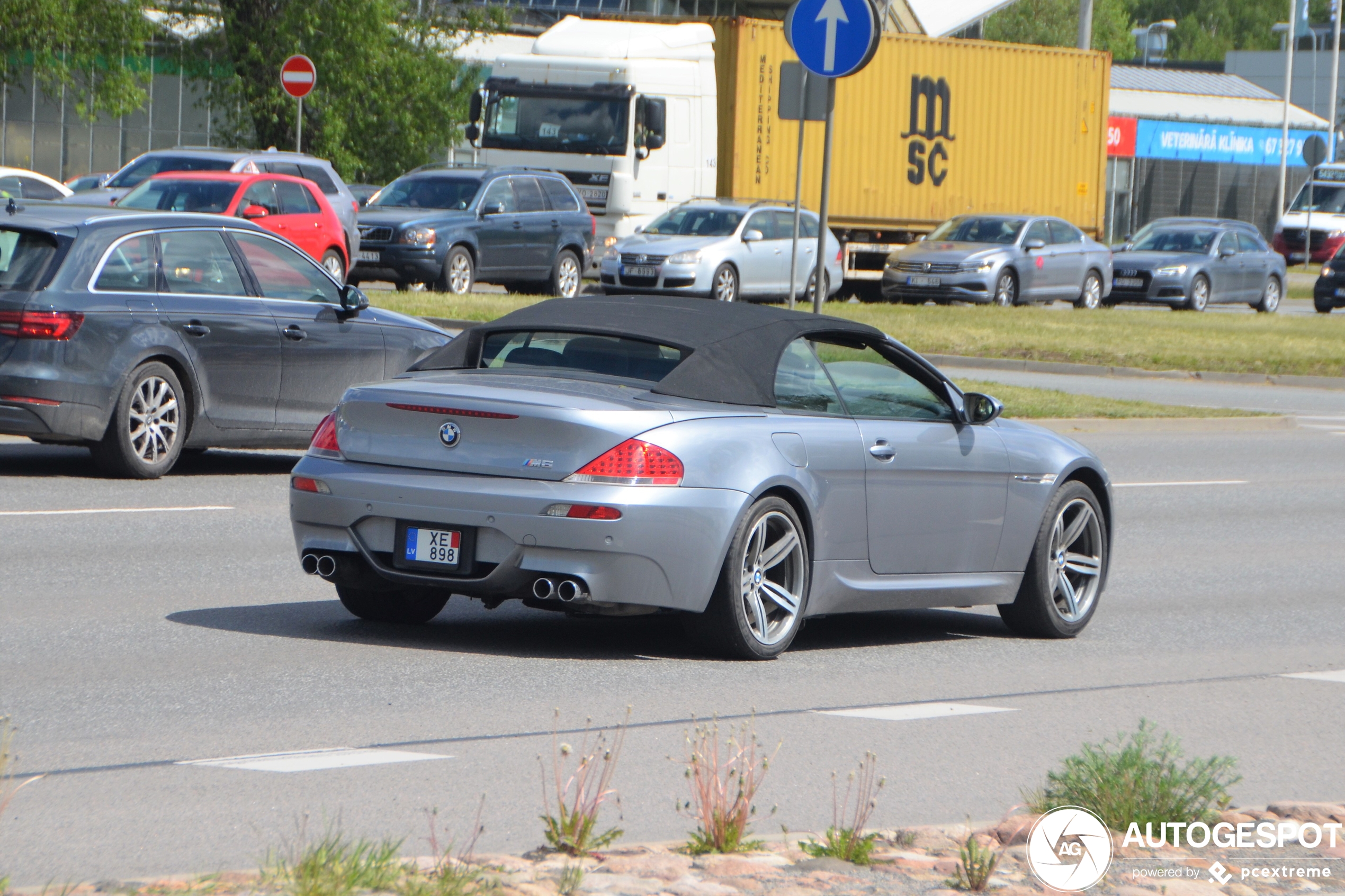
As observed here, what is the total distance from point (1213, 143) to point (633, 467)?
2785 inches

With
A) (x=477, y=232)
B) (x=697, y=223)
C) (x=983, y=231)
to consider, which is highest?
(x=983, y=231)

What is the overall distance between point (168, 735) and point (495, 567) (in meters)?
1.59

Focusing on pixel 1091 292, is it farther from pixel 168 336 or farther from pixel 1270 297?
pixel 168 336

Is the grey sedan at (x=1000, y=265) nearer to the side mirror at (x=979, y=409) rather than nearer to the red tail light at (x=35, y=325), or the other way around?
the red tail light at (x=35, y=325)

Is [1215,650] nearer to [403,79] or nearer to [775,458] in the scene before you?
[775,458]

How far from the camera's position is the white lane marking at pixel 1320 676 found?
328 inches

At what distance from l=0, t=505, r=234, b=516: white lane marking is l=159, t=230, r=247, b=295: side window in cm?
177

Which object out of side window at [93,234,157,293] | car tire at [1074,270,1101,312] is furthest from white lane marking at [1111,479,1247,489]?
car tire at [1074,270,1101,312]

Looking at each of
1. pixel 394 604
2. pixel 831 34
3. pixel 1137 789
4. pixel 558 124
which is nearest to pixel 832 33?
pixel 831 34

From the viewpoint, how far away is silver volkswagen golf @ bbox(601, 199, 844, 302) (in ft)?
98.9

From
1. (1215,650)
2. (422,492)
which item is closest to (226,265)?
(422,492)

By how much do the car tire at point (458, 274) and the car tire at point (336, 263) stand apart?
233 centimetres

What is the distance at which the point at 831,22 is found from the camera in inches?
588

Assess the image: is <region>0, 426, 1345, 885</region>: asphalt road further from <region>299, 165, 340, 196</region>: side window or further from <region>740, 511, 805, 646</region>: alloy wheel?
<region>299, 165, 340, 196</region>: side window
